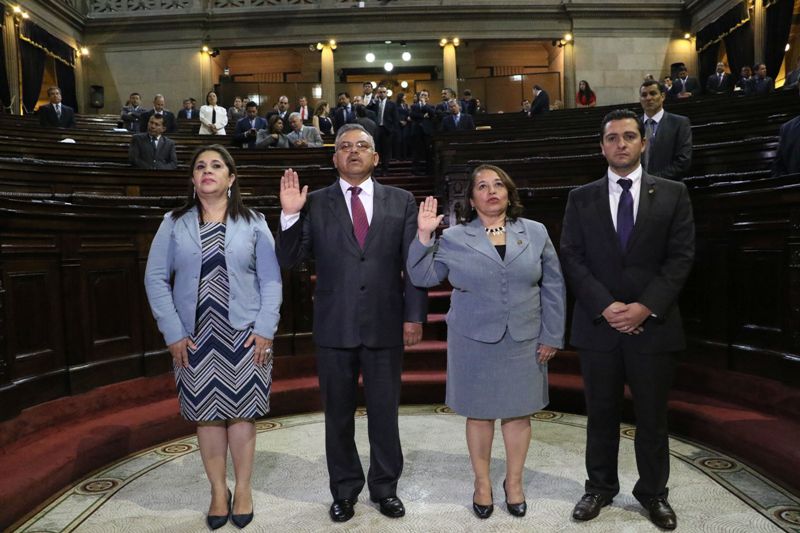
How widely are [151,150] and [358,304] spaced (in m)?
4.79

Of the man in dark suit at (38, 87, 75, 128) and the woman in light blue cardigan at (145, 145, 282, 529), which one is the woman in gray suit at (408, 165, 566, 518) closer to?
the woman in light blue cardigan at (145, 145, 282, 529)

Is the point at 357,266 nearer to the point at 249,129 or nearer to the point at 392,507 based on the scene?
the point at 392,507

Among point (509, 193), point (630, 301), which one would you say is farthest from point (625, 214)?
point (509, 193)

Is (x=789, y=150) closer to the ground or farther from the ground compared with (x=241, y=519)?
farther from the ground

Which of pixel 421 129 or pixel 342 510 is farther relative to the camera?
pixel 421 129

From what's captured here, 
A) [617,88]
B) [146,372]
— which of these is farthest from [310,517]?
[617,88]

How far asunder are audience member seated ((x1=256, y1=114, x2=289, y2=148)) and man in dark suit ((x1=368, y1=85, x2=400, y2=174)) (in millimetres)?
1452

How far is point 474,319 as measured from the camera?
228cm

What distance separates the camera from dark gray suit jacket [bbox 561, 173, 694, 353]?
2.21m

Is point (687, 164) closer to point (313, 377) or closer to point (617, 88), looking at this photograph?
point (313, 377)

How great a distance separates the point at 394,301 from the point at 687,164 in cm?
206

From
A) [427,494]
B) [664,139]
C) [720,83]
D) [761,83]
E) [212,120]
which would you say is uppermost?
[720,83]

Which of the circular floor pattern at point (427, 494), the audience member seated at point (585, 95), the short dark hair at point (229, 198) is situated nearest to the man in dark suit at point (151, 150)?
the circular floor pattern at point (427, 494)

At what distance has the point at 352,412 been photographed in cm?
246
